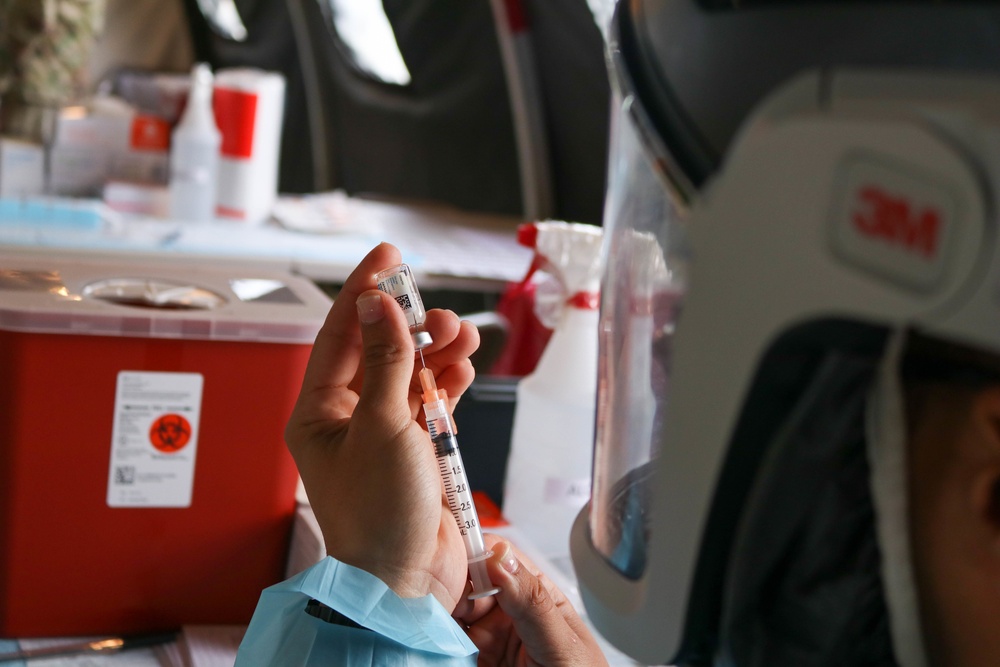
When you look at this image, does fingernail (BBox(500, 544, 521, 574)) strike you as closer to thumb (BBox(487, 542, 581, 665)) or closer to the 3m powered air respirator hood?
thumb (BBox(487, 542, 581, 665))

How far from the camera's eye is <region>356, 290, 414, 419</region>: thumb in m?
0.67

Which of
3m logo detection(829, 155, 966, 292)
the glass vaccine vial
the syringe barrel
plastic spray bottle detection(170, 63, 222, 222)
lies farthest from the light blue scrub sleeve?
plastic spray bottle detection(170, 63, 222, 222)

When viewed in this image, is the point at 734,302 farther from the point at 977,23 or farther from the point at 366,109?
the point at 366,109

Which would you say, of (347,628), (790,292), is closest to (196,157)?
(347,628)

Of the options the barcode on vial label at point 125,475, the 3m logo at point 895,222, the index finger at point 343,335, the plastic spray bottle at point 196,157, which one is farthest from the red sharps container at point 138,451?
the plastic spray bottle at point 196,157

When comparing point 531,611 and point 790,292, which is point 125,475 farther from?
point 790,292

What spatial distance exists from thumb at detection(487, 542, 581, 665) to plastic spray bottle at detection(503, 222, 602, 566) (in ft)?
1.23

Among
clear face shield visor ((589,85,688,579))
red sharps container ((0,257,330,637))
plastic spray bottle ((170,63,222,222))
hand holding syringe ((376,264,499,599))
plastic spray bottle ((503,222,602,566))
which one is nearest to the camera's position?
clear face shield visor ((589,85,688,579))

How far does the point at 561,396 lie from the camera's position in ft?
3.95

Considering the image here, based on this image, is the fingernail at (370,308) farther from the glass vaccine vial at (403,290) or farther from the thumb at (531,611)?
the thumb at (531,611)

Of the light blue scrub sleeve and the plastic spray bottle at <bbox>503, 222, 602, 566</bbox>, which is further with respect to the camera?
the plastic spray bottle at <bbox>503, 222, 602, 566</bbox>

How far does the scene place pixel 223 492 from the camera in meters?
0.98

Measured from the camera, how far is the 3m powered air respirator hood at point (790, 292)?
356mm

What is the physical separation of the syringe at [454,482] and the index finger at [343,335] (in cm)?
7
